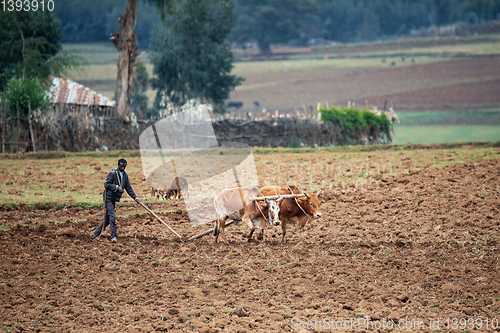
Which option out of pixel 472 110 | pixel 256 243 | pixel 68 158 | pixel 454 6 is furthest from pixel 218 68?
pixel 454 6

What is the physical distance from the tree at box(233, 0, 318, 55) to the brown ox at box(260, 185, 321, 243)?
67.3 m

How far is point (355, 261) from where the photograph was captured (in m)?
9.83

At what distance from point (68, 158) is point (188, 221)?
1085 cm

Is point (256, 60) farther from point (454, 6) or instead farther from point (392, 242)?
point (392, 242)

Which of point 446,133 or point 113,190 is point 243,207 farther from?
point 446,133

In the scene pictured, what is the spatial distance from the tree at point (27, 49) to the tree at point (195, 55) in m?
9.49

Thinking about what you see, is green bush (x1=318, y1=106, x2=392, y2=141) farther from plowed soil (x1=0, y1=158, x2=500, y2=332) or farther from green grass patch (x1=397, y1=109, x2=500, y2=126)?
green grass patch (x1=397, y1=109, x2=500, y2=126)

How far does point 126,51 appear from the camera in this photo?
89.0 ft

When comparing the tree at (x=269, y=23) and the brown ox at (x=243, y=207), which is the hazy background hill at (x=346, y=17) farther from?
the brown ox at (x=243, y=207)

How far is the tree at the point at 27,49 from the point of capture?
33906mm

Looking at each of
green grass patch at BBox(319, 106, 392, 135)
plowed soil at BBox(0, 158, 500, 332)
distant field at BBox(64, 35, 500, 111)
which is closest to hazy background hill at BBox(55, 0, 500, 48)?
distant field at BBox(64, 35, 500, 111)

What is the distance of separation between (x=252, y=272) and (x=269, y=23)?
232 feet

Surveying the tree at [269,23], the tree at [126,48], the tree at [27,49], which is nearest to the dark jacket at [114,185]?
the tree at [126,48]

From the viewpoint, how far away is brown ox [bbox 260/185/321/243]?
34.5 feet
